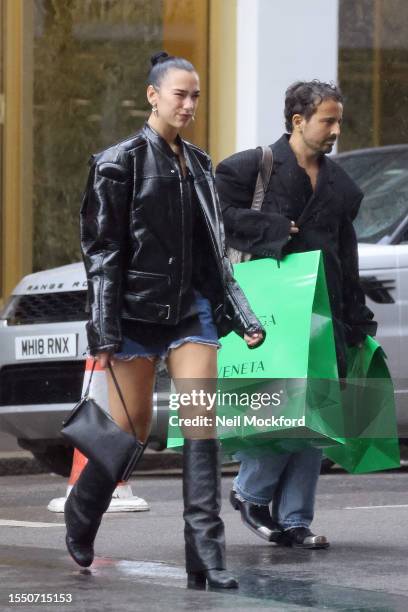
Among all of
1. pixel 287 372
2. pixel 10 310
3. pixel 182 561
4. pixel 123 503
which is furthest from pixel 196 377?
pixel 10 310

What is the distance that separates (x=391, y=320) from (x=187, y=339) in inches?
177

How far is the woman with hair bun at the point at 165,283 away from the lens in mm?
6066

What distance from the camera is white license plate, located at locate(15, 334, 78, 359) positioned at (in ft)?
34.1

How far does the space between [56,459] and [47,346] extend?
0.94 meters

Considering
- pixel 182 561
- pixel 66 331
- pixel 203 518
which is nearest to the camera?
pixel 203 518

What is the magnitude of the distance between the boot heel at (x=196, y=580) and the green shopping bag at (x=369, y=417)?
1507 mm

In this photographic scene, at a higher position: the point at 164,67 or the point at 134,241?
the point at 164,67

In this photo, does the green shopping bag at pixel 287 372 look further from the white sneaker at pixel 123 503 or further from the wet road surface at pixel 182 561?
the white sneaker at pixel 123 503

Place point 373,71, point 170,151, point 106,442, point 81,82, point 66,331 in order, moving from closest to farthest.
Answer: point 106,442 → point 170,151 → point 66,331 → point 81,82 → point 373,71

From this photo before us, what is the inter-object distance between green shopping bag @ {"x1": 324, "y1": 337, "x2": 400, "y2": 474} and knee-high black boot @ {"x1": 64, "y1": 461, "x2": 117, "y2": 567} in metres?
1.42

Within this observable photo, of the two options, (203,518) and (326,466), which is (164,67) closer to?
(203,518)

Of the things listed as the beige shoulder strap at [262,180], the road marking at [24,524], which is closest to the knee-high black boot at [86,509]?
the beige shoulder strap at [262,180]

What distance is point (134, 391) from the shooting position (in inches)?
243

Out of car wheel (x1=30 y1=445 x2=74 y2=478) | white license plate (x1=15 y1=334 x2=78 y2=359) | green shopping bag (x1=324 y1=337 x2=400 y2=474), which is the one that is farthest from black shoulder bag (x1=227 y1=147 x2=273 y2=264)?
car wheel (x1=30 y1=445 x2=74 y2=478)
